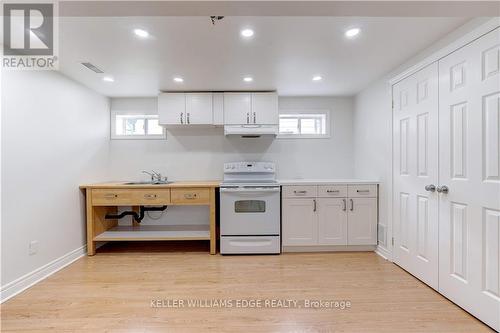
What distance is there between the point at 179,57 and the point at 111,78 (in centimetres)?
114

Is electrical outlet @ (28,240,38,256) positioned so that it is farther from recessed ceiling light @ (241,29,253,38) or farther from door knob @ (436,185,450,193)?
door knob @ (436,185,450,193)

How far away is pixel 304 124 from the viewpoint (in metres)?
3.97

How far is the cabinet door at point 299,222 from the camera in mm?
3182

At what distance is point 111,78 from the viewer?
9.80 ft

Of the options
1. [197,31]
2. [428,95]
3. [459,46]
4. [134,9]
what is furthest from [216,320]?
[459,46]

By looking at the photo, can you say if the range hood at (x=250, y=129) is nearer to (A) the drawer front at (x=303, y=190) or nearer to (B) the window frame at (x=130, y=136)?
(A) the drawer front at (x=303, y=190)

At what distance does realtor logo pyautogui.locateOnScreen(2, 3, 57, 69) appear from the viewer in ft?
4.87

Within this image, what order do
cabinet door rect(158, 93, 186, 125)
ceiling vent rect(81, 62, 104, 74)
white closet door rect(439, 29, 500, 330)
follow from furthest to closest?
cabinet door rect(158, 93, 186, 125), ceiling vent rect(81, 62, 104, 74), white closet door rect(439, 29, 500, 330)

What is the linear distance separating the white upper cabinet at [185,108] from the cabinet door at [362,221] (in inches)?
89.7

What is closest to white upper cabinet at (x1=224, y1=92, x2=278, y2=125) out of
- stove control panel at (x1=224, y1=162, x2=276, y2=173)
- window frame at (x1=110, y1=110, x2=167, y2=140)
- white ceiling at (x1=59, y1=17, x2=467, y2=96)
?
white ceiling at (x1=59, y1=17, x2=467, y2=96)

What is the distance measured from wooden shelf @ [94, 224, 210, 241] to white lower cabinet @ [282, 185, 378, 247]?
46.4 inches

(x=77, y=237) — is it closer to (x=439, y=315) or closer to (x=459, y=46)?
(x=439, y=315)

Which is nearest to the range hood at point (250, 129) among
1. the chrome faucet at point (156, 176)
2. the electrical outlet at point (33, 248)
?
the chrome faucet at point (156, 176)

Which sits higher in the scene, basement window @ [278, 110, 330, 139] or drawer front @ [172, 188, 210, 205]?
basement window @ [278, 110, 330, 139]
